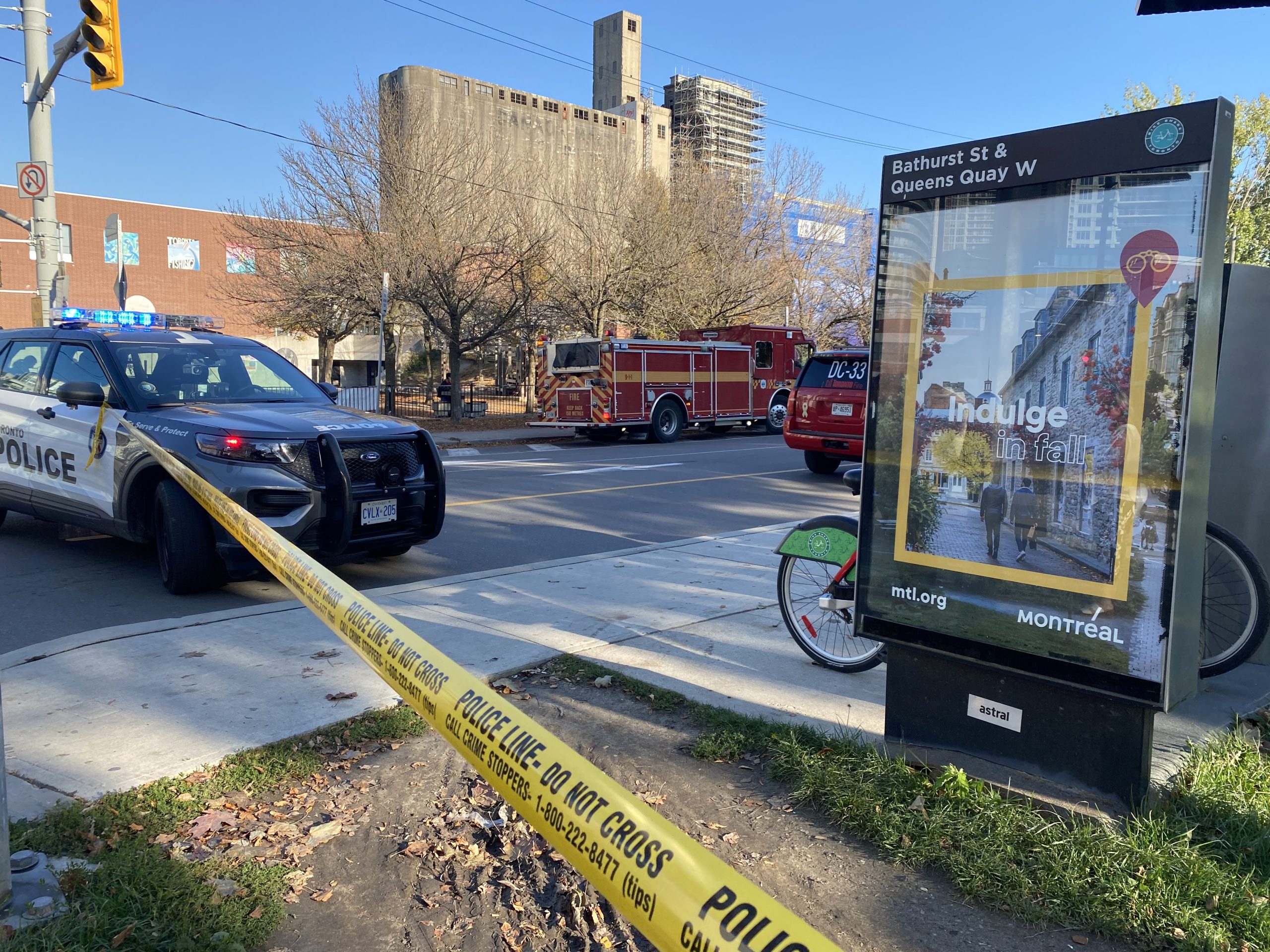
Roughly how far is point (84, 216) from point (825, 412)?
5727cm

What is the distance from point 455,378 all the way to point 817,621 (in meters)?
23.2

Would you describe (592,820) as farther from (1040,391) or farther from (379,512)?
(379,512)

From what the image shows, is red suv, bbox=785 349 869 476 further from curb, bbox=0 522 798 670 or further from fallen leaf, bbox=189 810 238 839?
fallen leaf, bbox=189 810 238 839

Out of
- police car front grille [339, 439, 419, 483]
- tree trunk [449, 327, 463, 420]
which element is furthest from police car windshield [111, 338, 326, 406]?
tree trunk [449, 327, 463, 420]

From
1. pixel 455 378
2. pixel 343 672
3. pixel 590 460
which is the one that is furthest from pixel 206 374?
pixel 455 378

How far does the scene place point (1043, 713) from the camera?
3.45m

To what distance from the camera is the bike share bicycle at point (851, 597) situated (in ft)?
15.1

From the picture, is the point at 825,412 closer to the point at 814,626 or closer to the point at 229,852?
the point at 814,626

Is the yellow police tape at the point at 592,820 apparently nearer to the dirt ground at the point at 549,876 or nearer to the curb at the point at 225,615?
the dirt ground at the point at 549,876

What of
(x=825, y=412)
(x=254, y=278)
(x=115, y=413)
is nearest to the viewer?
(x=115, y=413)

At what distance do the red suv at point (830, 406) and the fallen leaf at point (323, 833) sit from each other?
1195 centimetres

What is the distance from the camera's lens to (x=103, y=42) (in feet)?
36.0

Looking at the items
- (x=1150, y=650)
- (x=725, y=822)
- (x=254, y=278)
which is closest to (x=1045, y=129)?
(x=1150, y=650)

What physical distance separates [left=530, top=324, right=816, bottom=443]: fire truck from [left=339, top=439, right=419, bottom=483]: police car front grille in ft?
51.8
